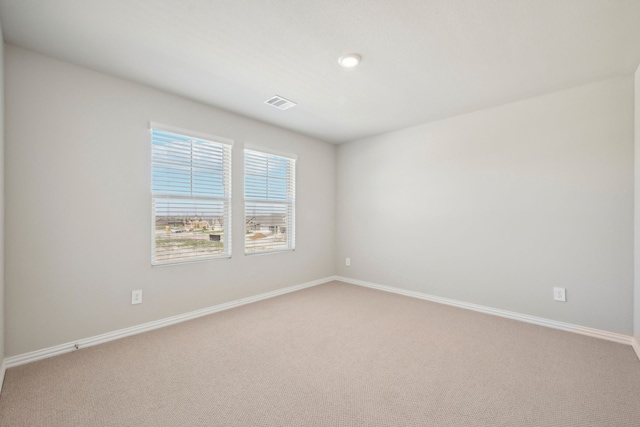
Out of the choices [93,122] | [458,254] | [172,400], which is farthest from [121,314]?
[458,254]

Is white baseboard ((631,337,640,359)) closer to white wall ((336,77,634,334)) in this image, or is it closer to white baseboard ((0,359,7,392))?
white wall ((336,77,634,334))

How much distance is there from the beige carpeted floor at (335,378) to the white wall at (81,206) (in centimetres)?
32

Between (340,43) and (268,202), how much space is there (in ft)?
7.62

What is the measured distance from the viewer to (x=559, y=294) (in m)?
2.82

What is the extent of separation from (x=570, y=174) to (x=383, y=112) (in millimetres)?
2014

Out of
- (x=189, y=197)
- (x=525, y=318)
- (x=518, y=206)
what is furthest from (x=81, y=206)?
(x=525, y=318)

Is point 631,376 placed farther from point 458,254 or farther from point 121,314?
point 121,314

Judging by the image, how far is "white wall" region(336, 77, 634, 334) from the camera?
2586 mm

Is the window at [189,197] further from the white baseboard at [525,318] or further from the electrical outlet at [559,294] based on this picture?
the electrical outlet at [559,294]

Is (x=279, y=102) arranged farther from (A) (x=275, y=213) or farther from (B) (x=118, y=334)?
(B) (x=118, y=334)

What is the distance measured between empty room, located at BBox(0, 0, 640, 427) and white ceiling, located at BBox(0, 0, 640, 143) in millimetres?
18

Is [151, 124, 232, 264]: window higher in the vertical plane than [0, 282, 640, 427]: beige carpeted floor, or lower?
higher

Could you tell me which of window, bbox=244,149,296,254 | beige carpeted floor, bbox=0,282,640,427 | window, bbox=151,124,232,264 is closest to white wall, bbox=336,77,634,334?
beige carpeted floor, bbox=0,282,640,427

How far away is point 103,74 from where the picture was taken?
250 centimetres
